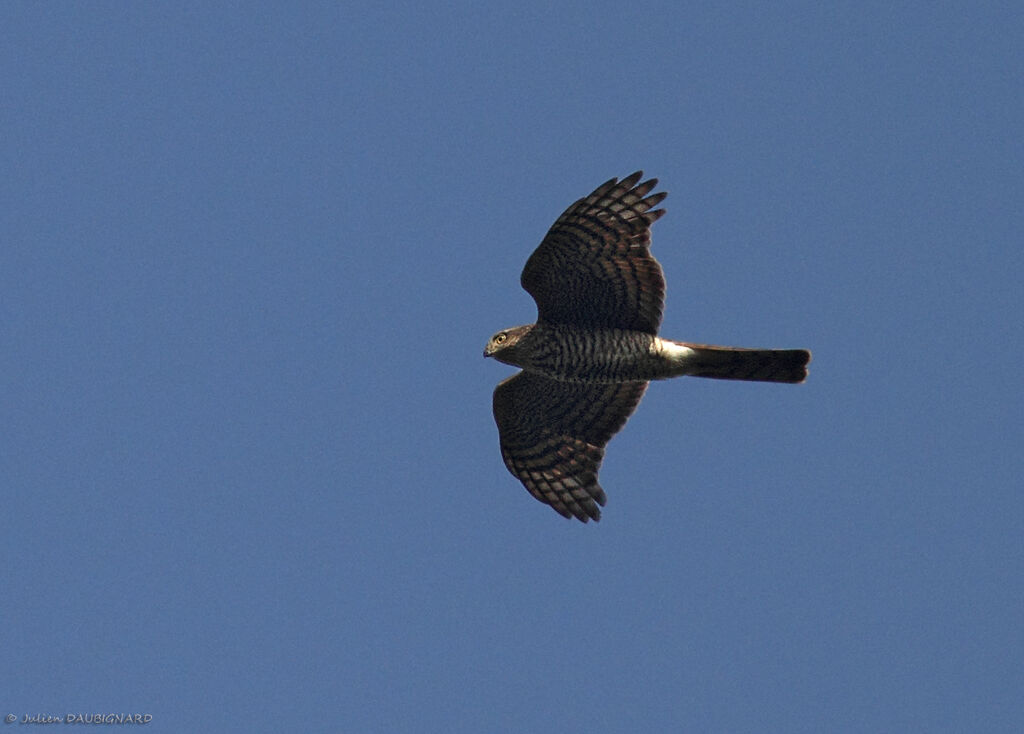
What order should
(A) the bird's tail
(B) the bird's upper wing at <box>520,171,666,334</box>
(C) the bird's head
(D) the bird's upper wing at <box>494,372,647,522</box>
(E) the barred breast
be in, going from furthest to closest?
(D) the bird's upper wing at <box>494,372,647,522</box>, (C) the bird's head, (E) the barred breast, (A) the bird's tail, (B) the bird's upper wing at <box>520,171,666,334</box>

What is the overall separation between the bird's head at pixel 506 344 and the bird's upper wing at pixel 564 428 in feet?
2.71

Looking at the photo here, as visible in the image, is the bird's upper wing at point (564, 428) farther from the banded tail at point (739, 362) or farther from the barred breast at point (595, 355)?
the banded tail at point (739, 362)

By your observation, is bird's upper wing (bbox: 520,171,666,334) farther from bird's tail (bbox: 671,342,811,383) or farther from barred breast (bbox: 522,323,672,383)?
bird's tail (bbox: 671,342,811,383)

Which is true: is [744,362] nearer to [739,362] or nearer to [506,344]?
[739,362]

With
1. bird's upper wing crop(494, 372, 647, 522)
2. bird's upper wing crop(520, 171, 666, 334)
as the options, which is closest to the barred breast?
bird's upper wing crop(520, 171, 666, 334)

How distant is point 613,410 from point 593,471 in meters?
0.69

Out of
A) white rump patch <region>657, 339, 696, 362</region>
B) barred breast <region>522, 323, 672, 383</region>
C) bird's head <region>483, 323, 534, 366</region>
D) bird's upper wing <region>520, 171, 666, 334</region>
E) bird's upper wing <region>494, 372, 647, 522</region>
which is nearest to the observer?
bird's upper wing <region>520, 171, 666, 334</region>

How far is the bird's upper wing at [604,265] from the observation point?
13453mm

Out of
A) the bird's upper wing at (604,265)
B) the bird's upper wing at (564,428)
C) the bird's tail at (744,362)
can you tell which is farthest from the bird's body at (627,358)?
the bird's upper wing at (564,428)

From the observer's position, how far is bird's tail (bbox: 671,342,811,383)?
13.6 meters

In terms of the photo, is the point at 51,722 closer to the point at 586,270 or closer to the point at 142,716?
the point at 142,716

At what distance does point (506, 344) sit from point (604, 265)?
1.31 m

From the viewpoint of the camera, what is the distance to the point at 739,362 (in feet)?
45.0

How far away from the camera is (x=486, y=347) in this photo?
567 inches
